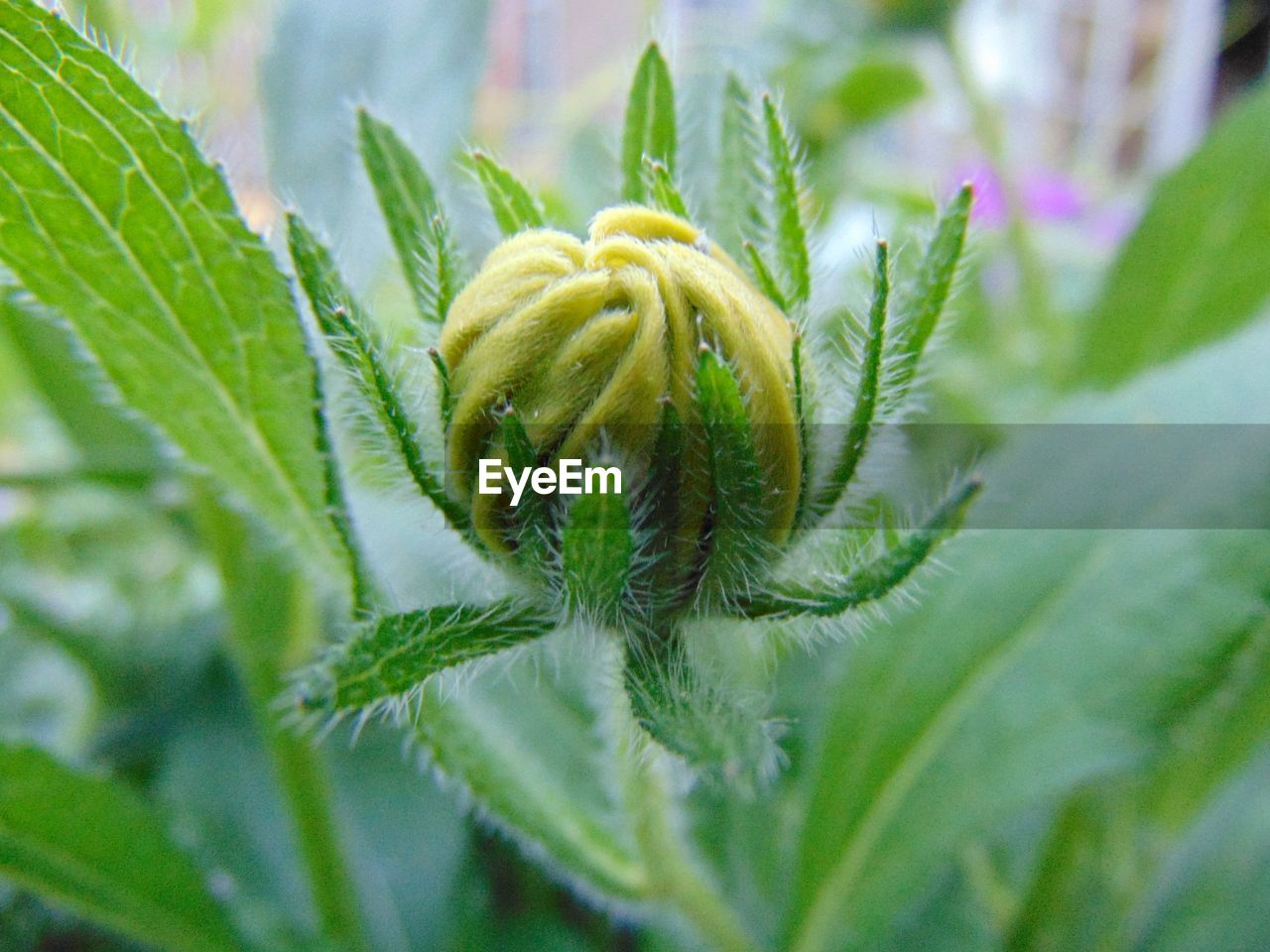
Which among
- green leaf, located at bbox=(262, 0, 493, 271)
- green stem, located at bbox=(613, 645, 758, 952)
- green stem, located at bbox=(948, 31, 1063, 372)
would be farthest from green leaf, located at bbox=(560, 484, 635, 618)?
green stem, located at bbox=(948, 31, 1063, 372)

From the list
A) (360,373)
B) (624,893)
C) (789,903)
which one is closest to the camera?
(360,373)

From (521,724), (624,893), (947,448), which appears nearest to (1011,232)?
(947,448)

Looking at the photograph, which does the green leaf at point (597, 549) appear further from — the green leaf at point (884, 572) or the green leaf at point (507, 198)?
the green leaf at point (507, 198)

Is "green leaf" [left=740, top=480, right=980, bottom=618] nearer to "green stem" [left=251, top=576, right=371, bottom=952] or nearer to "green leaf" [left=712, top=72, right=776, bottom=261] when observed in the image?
"green leaf" [left=712, top=72, right=776, bottom=261]

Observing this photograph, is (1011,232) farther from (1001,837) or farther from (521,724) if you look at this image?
(521,724)

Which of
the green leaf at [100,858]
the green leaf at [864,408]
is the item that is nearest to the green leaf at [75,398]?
the green leaf at [100,858]
